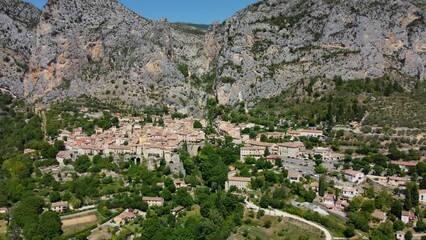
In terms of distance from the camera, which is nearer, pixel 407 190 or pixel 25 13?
pixel 407 190

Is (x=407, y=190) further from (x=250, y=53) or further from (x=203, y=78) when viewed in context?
(x=203, y=78)

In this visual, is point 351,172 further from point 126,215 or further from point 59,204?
point 59,204

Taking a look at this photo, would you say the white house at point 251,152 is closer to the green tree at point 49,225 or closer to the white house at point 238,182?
the white house at point 238,182

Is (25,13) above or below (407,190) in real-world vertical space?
above

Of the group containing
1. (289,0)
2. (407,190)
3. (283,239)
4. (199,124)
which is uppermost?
(289,0)

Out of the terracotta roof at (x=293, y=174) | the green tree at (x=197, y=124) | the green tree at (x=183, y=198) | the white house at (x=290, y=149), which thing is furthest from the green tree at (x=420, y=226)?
the green tree at (x=197, y=124)

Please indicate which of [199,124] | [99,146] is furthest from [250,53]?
[99,146]

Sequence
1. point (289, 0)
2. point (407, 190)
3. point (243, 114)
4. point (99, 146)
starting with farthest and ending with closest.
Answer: point (289, 0)
point (243, 114)
point (99, 146)
point (407, 190)
